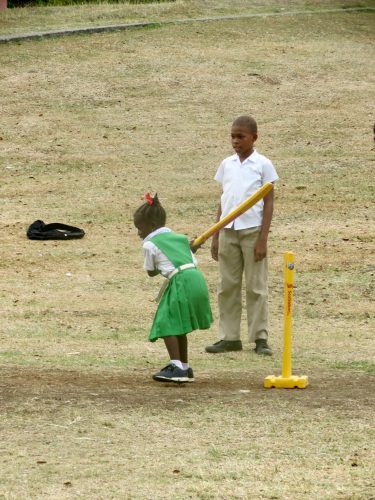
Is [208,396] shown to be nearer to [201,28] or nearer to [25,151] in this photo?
[25,151]

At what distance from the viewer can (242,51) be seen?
81.7 ft

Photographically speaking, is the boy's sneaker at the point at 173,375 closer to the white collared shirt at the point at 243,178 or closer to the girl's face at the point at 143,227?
the girl's face at the point at 143,227

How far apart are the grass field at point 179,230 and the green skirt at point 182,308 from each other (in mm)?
388

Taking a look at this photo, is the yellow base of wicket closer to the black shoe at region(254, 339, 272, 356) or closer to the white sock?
the white sock

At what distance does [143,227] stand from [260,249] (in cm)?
161

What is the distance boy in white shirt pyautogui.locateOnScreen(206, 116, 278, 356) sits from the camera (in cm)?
966

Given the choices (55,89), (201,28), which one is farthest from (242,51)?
(55,89)

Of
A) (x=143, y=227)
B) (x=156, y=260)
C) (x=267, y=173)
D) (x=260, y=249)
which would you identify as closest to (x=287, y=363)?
(x=156, y=260)

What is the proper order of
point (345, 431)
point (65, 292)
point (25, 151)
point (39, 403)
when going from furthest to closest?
point (25, 151), point (65, 292), point (39, 403), point (345, 431)

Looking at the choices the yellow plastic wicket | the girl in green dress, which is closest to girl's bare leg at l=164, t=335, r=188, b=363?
the girl in green dress

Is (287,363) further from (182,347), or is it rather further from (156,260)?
(156,260)

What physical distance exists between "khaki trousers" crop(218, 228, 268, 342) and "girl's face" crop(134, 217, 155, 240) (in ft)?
5.28

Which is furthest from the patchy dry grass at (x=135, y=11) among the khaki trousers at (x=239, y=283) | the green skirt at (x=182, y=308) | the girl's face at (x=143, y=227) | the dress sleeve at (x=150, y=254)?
the green skirt at (x=182, y=308)

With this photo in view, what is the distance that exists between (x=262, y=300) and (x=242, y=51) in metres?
15.5
